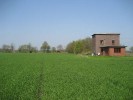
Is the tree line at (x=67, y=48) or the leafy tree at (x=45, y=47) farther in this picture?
the leafy tree at (x=45, y=47)

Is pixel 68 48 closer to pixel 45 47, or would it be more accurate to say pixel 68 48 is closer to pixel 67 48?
pixel 67 48

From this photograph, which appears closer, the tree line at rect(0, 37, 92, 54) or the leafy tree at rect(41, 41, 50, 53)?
the tree line at rect(0, 37, 92, 54)

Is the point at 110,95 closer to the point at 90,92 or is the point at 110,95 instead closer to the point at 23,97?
the point at 90,92

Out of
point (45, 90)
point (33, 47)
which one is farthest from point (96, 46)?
point (33, 47)

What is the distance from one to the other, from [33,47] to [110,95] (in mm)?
158908

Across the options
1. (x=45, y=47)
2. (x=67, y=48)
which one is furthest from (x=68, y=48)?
(x=45, y=47)

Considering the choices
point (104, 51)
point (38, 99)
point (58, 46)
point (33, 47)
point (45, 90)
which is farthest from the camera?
point (58, 46)

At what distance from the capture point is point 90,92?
11.5 meters

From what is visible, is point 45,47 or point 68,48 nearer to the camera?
point 68,48

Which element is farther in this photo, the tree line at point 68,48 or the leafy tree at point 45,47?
the leafy tree at point 45,47

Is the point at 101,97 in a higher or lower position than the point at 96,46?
lower

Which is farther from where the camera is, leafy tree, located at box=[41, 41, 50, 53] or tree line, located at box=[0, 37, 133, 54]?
leafy tree, located at box=[41, 41, 50, 53]

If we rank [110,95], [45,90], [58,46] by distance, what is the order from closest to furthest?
1. [110,95]
2. [45,90]
3. [58,46]

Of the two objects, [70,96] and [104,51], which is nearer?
[70,96]
